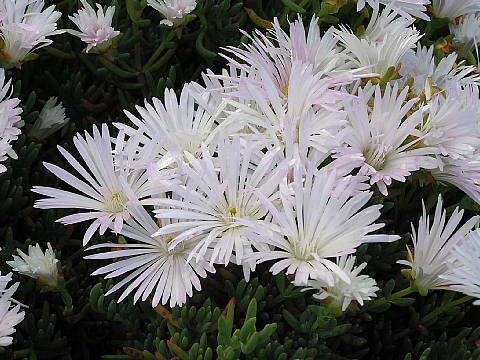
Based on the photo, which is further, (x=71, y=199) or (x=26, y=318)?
(x=26, y=318)

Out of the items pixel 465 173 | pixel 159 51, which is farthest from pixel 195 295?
pixel 159 51

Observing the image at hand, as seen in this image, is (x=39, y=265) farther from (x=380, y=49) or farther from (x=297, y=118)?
(x=380, y=49)

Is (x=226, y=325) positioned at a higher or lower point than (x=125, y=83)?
lower

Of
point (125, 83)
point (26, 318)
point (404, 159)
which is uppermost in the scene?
point (125, 83)

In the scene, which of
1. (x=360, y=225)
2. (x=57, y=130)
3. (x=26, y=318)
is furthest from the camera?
(x=57, y=130)

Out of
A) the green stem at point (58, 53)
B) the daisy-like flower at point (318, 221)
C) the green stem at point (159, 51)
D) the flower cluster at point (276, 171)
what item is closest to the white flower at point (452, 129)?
the flower cluster at point (276, 171)

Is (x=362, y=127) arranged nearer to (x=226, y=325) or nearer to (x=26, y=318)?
(x=226, y=325)

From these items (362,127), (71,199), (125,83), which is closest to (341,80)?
(362,127)
